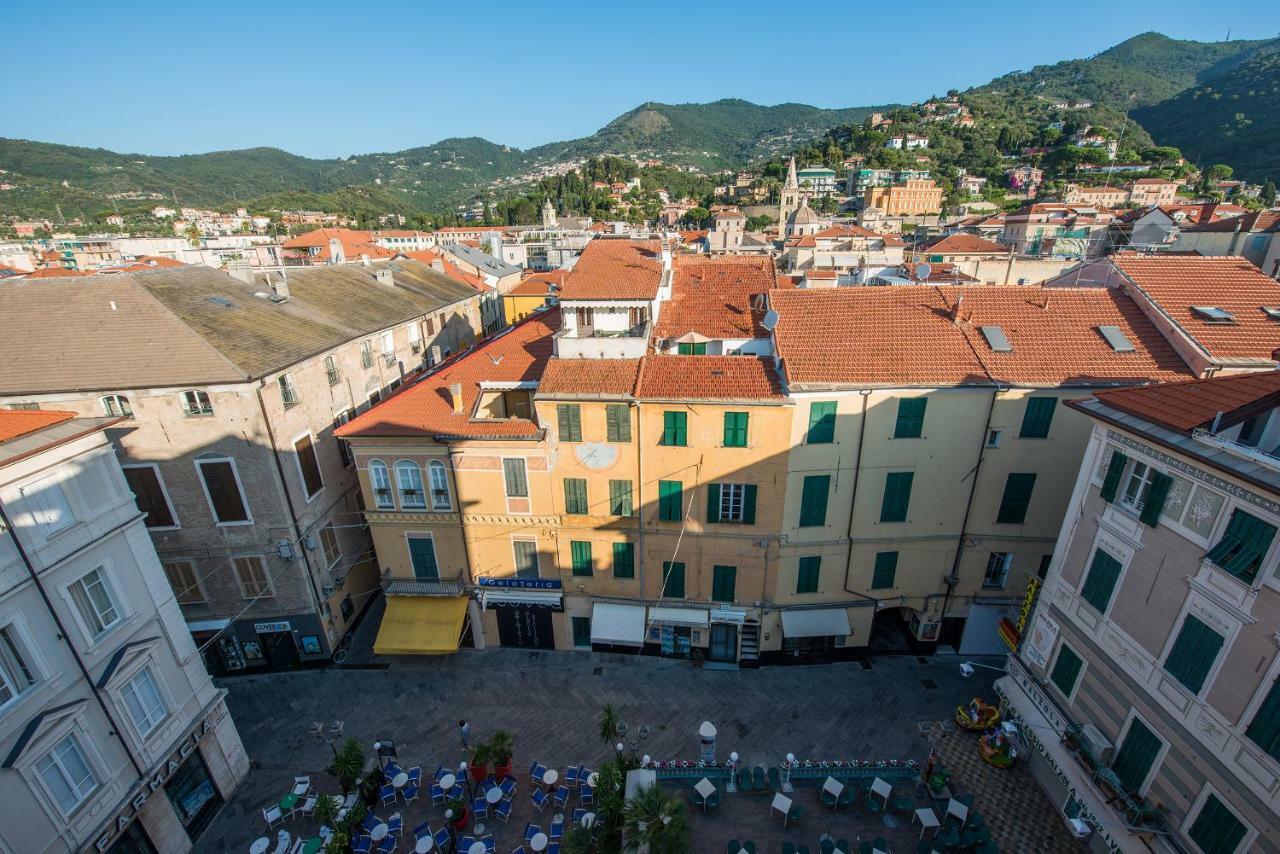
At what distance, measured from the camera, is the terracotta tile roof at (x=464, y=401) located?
69.8 feet

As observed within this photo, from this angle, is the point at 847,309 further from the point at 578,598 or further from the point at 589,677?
the point at 589,677

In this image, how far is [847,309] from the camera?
902 inches

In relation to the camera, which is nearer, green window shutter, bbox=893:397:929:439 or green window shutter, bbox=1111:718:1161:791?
green window shutter, bbox=1111:718:1161:791

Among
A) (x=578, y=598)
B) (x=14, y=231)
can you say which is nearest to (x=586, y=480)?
(x=578, y=598)

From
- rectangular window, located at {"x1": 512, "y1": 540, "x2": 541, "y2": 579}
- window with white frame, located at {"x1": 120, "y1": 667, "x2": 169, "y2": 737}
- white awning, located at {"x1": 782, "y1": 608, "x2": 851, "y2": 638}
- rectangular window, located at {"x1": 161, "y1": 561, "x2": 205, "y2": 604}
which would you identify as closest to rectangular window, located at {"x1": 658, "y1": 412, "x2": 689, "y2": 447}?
rectangular window, located at {"x1": 512, "y1": 540, "x2": 541, "y2": 579}

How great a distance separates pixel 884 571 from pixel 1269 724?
37.4 feet

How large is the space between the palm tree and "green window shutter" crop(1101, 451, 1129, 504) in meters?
15.4

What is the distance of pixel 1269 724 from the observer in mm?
11328

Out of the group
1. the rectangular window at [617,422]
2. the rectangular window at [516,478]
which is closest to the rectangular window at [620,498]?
the rectangular window at [617,422]

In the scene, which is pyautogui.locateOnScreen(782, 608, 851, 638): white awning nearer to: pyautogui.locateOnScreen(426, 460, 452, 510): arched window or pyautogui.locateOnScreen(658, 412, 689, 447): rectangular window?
pyautogui.locateOnScreen(658, 412, 689, 447): rectangular window

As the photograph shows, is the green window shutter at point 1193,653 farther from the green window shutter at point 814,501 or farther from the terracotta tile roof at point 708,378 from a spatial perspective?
the terracotta tile roof at point 708,378

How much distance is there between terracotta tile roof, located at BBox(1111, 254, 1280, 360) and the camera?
1984 centimetres

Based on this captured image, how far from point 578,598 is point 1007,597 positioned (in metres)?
18.5

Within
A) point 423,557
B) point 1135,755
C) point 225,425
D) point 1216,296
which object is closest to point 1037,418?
point 1216,296
